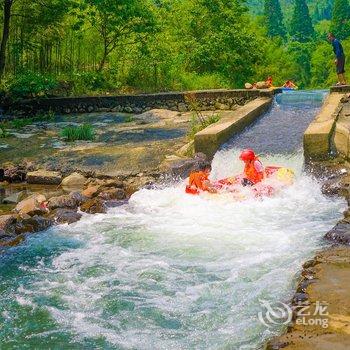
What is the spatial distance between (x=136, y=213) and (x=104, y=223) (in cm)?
60

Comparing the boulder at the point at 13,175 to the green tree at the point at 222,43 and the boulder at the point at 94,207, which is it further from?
the green tree at the point at 222,43

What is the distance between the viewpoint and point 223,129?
432 inches

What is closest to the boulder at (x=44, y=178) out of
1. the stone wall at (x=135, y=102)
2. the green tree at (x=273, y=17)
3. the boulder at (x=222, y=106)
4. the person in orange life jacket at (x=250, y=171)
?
the person in orange life jacket at (x=250, y=171)

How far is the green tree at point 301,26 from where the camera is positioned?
222 ft

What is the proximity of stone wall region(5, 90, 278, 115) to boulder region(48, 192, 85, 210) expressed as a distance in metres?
8.45

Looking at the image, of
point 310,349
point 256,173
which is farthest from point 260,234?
point 310,349

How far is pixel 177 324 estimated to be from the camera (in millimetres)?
4883

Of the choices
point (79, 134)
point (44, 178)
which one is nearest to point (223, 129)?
point (44, 178)

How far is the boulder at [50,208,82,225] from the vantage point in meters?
7.99

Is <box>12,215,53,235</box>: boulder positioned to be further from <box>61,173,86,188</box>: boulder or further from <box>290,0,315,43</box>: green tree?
<box>290,0,315,43</box>: green tree

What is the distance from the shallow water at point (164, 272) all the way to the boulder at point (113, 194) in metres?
0.33

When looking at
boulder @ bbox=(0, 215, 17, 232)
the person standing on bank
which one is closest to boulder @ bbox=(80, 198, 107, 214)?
boulder @ bbox=(0, 215, 17, 232)

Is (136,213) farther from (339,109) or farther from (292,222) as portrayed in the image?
(339,109)

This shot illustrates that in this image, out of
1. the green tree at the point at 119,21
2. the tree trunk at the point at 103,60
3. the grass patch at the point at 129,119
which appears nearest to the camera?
the grass patch at the point at 129,119
